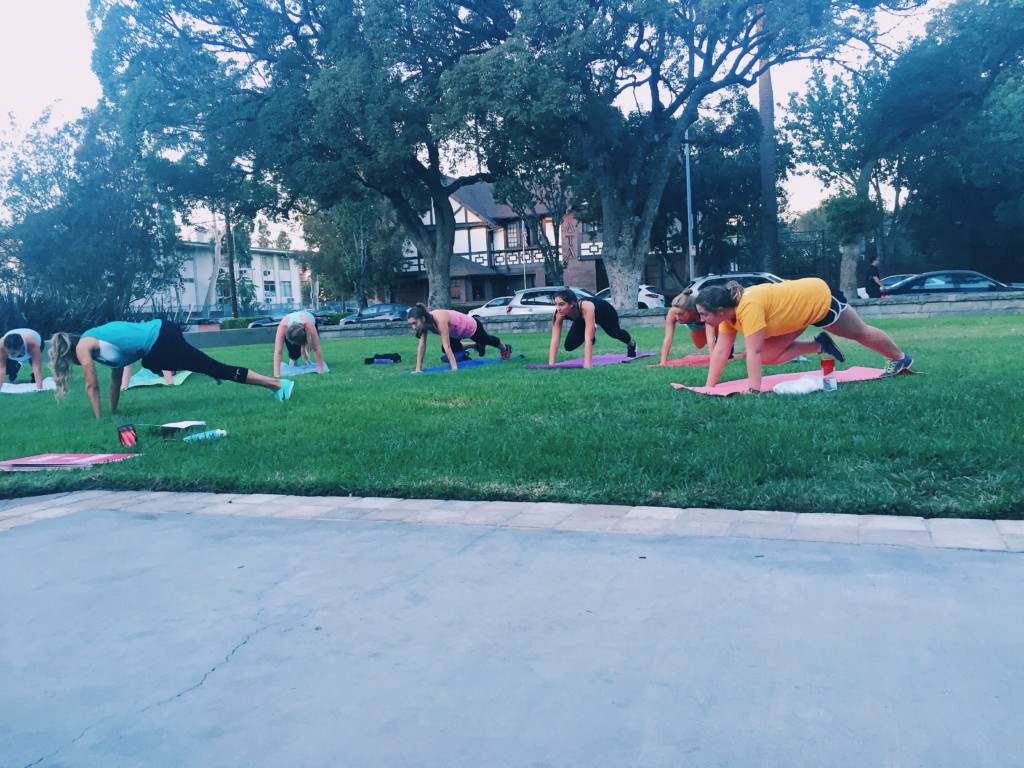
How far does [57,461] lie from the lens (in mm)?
6906

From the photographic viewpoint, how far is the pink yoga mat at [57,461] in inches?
267

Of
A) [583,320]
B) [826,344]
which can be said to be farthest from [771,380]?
[583,320]

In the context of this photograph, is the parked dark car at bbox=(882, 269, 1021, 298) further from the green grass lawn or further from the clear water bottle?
the clear water bottle

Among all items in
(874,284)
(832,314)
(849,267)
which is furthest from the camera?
(849,267)

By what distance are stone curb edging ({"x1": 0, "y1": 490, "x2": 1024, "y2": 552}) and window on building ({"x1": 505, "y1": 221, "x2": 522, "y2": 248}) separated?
50.6m

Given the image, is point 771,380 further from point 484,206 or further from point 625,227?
point 484,206

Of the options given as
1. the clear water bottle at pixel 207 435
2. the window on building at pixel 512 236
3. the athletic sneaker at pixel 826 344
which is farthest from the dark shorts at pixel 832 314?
the window on building at pixel 512 236

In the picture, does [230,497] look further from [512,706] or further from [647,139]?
[647,139]

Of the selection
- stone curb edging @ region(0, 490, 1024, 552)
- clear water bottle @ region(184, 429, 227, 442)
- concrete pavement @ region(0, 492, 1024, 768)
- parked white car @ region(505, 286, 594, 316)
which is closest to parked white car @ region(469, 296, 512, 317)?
parked white car @ region(505, 286, 594, 316)

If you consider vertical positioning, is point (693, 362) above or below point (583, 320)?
below

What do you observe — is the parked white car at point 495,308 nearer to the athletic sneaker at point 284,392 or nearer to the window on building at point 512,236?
the window on building at point 512,236

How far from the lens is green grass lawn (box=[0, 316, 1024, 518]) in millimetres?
4820

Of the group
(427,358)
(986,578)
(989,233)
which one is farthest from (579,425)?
(989,233)

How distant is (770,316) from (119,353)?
694 cm
